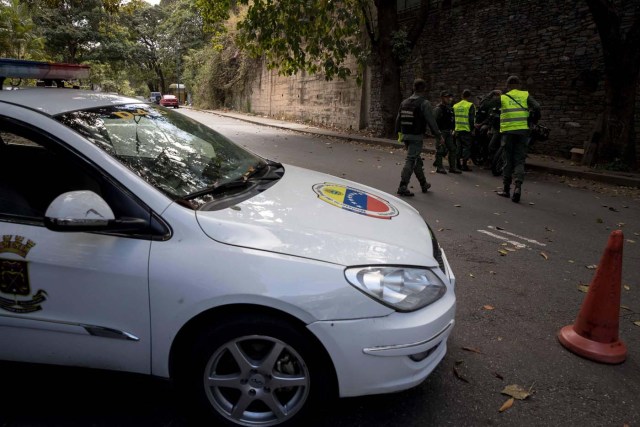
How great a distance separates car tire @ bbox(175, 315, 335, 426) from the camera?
209 centimetres

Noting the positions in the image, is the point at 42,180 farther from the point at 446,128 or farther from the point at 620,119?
the point at 620,119

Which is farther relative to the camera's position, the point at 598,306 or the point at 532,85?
the point at 532,85

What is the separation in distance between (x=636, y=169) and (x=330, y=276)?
10689 mm

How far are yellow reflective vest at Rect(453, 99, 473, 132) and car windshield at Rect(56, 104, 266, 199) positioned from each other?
7885 mm

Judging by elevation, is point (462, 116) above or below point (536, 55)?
below

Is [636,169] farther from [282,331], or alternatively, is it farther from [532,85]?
[282,331]

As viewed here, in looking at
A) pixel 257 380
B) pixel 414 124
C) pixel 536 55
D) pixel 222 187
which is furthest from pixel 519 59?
pixel 257 380

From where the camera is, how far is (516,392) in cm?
269

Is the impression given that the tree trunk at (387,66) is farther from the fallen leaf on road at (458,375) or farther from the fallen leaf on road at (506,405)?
the fallen leaf on road at (506,405)

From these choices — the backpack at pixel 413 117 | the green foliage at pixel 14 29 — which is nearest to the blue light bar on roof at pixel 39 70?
the backpack at pixel 413 117

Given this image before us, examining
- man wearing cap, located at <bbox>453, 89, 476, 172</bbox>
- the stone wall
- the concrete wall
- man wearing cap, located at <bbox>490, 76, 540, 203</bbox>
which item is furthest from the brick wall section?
man wearing cap, located at <bbox>490, 76, 540, 203</bbox>

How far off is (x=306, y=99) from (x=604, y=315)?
2338cm

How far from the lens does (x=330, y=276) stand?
2066mm

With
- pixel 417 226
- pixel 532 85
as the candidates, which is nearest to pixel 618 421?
pixel 417 226
